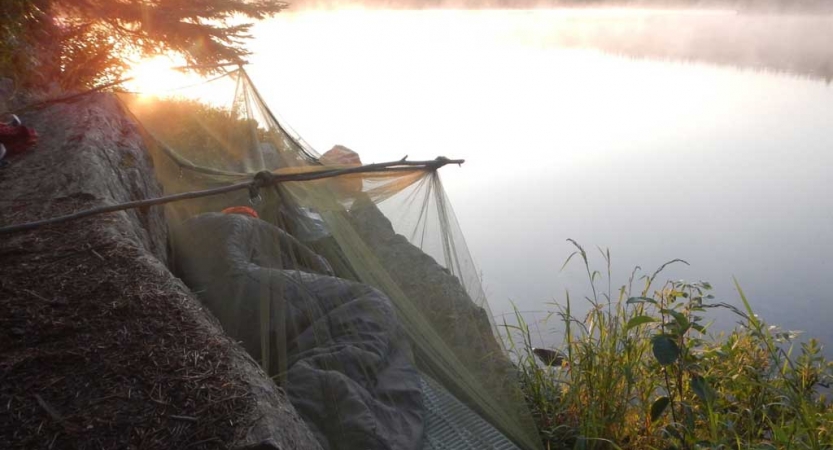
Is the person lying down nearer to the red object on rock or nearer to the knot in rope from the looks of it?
the knot in rope

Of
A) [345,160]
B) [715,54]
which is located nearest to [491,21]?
[715,54]

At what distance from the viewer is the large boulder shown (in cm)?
165

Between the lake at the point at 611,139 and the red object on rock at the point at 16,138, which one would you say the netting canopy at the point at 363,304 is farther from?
the lake at the point at 611,139

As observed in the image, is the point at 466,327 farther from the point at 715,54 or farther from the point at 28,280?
the point at 715,54

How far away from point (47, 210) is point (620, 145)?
9.60m

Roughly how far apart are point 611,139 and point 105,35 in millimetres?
8296

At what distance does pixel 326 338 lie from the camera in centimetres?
271

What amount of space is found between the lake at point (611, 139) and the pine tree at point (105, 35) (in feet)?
7.99

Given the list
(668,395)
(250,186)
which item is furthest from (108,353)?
(668,395)

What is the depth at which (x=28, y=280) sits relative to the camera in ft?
7.23

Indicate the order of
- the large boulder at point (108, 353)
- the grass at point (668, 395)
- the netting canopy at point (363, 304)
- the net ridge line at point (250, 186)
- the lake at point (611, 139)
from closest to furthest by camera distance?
the large boulder at point (108, 353) → the net ridge line at point (250, 186) → the netting canopy at point (363, 304) → the grass at point (668, 395) → the lake at point (611, 139)

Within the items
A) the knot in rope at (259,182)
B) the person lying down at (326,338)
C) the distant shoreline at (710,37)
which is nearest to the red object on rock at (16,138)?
the person lying down at (326,338)

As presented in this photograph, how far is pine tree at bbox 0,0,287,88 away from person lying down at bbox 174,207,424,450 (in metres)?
3.30

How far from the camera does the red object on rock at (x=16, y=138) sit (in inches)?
124
